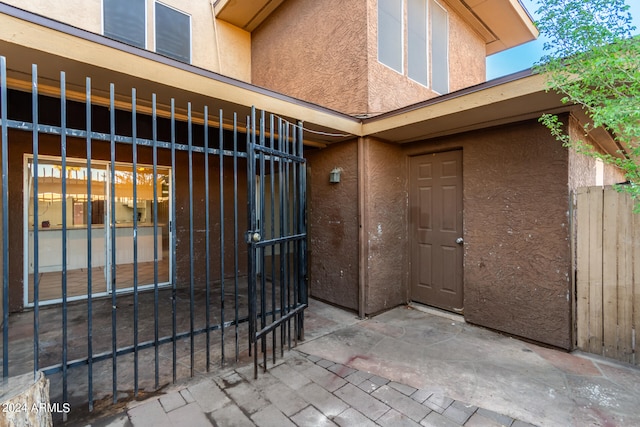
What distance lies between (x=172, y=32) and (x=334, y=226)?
5.07m

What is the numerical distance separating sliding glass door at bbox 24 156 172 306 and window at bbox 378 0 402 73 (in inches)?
166

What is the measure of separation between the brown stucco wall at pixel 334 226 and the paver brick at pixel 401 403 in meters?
1.88

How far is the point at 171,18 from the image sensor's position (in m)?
5.97

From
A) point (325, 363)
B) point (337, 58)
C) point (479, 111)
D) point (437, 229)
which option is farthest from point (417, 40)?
point (325, 363)

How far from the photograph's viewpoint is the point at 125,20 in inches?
216

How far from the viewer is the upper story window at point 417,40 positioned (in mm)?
4832

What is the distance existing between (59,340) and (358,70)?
16.9ft

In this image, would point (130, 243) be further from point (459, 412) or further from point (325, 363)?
point (459, 412)

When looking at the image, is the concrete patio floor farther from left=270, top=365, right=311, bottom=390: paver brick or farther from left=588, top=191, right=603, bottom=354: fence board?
left=588, top=191, right=603, bottom=354: fence board

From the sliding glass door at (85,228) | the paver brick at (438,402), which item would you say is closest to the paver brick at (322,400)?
the paver brick at (438,402)

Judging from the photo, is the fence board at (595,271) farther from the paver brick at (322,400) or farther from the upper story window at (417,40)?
the upper story window at (417,40)

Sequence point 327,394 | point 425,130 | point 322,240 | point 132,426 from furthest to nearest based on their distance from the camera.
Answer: point 322,240 < point 425,130 < point 327,394 < point 132,426

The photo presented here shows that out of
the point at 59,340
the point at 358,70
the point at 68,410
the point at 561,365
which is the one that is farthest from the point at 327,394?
the point at 358,70

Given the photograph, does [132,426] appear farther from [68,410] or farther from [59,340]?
[59,340]
